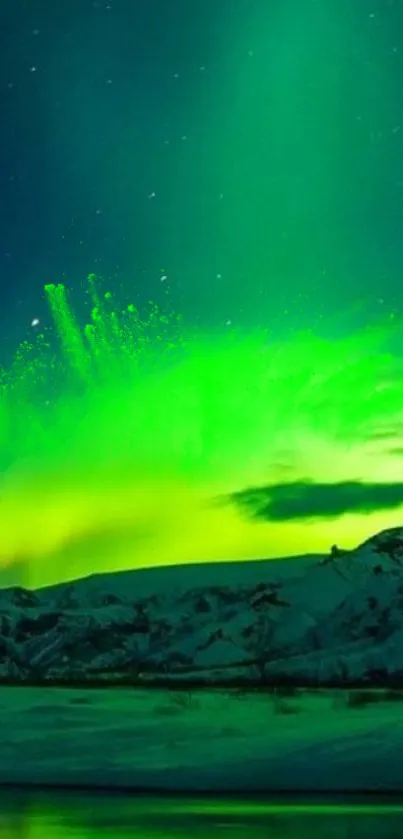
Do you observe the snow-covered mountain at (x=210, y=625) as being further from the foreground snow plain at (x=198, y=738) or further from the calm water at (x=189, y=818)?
the calm water at (x=189, y=818)

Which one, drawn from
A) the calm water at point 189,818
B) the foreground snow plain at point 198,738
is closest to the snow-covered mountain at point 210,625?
the foreground snow plain at point 198,738

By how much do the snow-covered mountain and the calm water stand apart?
0.93 m

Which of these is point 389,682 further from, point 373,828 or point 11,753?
point 11,753

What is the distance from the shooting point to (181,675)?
11391 mm

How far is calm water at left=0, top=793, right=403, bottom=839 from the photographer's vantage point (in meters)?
9.83

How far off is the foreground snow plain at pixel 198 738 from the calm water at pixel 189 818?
0.16 metres

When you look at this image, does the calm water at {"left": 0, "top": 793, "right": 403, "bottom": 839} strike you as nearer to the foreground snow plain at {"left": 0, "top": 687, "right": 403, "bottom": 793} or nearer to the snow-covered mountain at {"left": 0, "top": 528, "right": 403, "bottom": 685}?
the foreground snow plain at {"left": 0, "top": 687, "right": 403, "bottom": 793}

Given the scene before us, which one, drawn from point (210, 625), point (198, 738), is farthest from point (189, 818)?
point (210, 625)

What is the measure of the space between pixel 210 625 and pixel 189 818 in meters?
1.36

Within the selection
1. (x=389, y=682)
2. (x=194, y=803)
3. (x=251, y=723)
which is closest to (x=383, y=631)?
(x=389, y=682)

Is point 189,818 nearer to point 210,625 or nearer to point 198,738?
point 198,738

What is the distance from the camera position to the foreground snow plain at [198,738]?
11.3 metres

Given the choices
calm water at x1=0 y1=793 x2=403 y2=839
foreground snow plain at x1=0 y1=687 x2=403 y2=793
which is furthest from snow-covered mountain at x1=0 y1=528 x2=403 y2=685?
calm water at x1=0 y1=793 x2=403 y2=839

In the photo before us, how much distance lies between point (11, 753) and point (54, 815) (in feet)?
3.28
